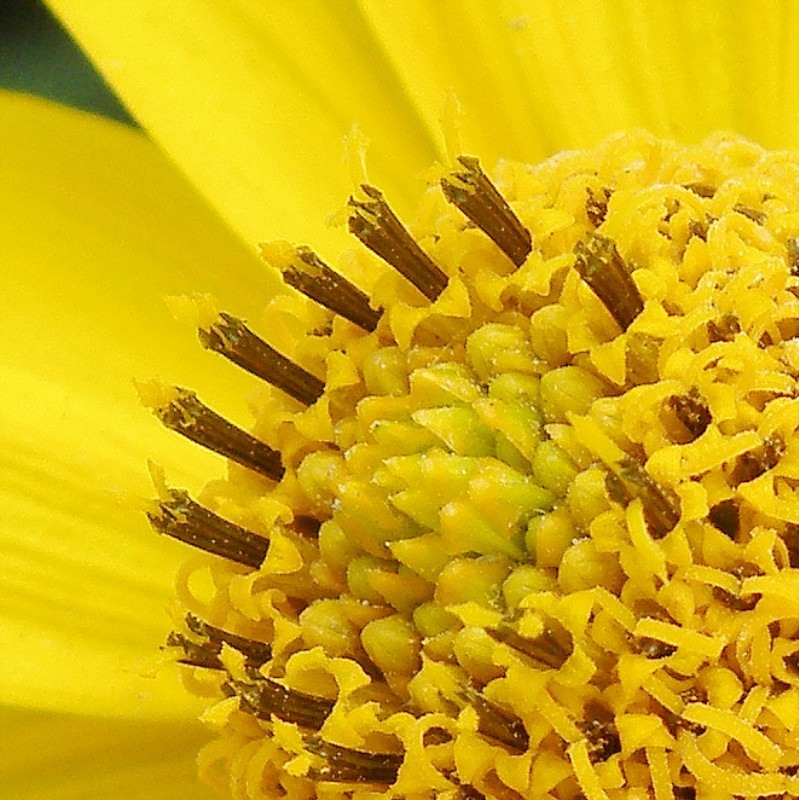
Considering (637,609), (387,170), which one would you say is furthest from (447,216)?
(637,609)

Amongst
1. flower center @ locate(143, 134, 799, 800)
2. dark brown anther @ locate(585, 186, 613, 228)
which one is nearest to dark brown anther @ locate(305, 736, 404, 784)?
flower center @ locate(143, 134, 799, 800)

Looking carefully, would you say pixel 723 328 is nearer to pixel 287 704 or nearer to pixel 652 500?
pixel 652 500

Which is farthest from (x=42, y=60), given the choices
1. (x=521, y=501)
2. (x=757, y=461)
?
(x=757, y=461)

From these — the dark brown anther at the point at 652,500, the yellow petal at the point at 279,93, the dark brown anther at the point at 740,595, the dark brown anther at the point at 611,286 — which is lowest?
the dark brown anther at the point at 740,595

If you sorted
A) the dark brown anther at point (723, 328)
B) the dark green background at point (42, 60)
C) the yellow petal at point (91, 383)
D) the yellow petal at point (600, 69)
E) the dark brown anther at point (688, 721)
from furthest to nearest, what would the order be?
the dark green background at point (42, 60) < the yellow petal at point (600, 69) < the yellow petal at point (91, 383) < the dark brown anther at point (723, 328) < the dark brown anther at point (688, 721)

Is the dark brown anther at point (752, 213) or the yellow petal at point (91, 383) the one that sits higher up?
the dark brown anther at point (752, 213)

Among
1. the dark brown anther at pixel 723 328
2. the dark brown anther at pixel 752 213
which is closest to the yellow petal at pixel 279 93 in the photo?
the dark brown anther at pixel 752 213

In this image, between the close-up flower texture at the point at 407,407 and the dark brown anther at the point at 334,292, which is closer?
the close-up flower texture at the point at 407,407

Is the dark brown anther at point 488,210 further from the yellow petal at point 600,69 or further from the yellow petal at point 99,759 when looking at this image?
the yellow petal at point 99,759

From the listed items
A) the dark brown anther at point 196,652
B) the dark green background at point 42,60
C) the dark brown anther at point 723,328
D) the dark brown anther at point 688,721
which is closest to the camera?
the dark brown anther at point 688,721
